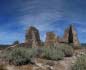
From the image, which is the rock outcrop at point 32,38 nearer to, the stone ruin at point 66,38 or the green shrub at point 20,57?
the stone ruin at point 66,38

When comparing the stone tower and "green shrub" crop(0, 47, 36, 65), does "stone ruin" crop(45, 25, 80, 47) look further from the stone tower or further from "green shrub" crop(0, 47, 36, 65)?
"green shrub" crop(0, 47, 36, 65)

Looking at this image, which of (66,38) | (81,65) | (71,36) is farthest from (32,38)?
(81,65)

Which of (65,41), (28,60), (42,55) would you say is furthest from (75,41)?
(28,60)

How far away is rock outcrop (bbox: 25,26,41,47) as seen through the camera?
110 feet

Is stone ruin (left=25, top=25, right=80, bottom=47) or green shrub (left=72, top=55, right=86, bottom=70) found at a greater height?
stone ruin (left=25, top=25, right=80, bottom=47)

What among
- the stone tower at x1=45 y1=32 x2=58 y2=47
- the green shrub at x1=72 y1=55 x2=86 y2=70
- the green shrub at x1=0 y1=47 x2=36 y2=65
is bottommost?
the green shrub at x1=72 y1=55 x2=86 y2=70

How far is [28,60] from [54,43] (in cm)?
1348

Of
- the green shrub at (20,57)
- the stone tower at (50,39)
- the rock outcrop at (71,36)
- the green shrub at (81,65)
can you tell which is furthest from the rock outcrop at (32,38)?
the green shrub at (81,65)

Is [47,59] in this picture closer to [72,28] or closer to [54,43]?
[54,43]

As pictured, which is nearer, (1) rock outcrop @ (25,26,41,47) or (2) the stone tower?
(1) rock outcrop @ (25,26,41,47)

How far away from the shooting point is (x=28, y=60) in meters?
20.7

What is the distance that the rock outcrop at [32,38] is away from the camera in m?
33.5

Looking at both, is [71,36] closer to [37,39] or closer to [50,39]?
[50,39]

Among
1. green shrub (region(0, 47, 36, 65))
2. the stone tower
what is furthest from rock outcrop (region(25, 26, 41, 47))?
green shrub (region(0, 47, 36, 65))
